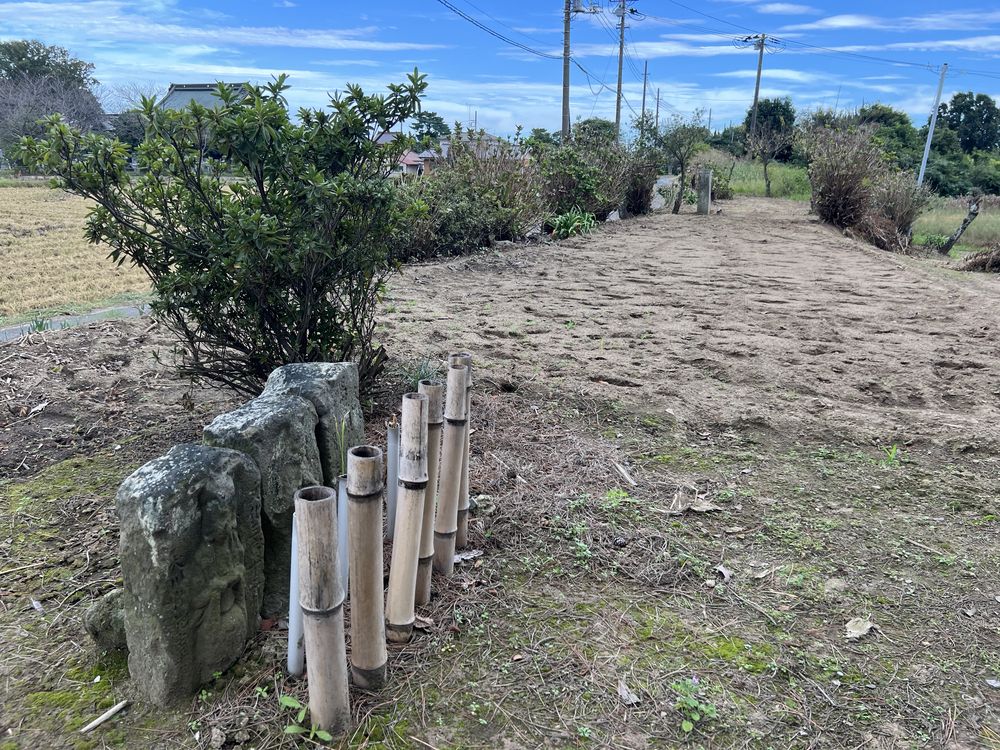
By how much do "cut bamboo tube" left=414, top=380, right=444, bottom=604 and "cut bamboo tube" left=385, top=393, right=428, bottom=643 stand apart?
14 cm

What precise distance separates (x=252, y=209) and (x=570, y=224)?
931cm

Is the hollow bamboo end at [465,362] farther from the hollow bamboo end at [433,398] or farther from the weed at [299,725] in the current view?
the weed at [299,725]

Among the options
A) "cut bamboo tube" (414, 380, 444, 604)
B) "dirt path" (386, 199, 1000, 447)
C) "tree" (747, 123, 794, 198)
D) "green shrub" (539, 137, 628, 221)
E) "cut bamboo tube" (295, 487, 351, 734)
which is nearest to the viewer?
"cut bamboo tube" (295, 487, 351, 734)

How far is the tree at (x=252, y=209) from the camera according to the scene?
272 cm

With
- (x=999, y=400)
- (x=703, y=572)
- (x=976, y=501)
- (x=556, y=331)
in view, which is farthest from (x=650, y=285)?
(x=703, y=572)

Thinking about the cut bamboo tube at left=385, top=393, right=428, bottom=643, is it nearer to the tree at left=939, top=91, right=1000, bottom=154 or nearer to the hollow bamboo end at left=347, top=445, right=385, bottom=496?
the hollow bamboo end at left=347, top=445, right=385, bottom=496

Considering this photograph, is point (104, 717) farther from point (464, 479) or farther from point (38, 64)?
point (38, 64)

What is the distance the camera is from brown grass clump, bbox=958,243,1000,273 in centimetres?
1041

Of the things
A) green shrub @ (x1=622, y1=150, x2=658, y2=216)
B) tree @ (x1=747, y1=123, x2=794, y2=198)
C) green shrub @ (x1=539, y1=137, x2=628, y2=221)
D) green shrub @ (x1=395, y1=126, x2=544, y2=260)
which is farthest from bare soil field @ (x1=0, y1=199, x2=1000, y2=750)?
tree @ (x1=747, y1=123, x2=794, y2=198)

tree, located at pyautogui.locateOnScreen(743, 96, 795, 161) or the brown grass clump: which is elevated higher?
tree, located at pyautogui.locateOnScreen(743, 96, 795, 161)

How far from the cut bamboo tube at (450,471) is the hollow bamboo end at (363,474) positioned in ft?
1.79

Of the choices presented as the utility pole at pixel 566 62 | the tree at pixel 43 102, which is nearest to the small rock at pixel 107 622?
the utility pole at pixel 566 62

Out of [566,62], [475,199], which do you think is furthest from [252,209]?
[566,62]

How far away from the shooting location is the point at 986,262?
34.3 ft
